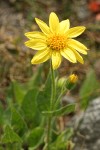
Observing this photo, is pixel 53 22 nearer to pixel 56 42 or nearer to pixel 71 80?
pixel 56 42

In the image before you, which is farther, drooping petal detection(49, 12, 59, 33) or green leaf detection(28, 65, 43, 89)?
green leaf detection(28, 65, 43, 89)

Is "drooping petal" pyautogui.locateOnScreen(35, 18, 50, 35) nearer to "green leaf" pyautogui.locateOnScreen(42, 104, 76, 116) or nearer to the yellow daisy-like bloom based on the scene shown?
the yellow daisy-like bloom

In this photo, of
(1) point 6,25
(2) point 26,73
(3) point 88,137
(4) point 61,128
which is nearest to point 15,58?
(2) point 26,73

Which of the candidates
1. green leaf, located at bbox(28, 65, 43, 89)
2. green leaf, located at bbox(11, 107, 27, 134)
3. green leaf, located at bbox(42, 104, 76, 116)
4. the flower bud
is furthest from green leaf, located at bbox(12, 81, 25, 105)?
the flower bud

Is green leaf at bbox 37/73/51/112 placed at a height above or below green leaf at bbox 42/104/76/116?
above

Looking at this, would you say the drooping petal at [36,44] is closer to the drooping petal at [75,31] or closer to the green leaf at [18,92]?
the drooping petal at [75,31]

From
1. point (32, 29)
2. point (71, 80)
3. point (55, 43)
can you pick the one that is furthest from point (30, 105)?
point (32, 29)

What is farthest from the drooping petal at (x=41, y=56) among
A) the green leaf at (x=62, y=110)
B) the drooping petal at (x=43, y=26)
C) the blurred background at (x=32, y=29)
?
the blurred background at (x=32, y=29)

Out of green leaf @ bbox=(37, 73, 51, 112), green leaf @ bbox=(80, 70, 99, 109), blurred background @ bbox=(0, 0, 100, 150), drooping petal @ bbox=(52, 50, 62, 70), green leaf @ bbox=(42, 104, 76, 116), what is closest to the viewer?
drooping petal @ bbox=(52, 50, 62, 70)
